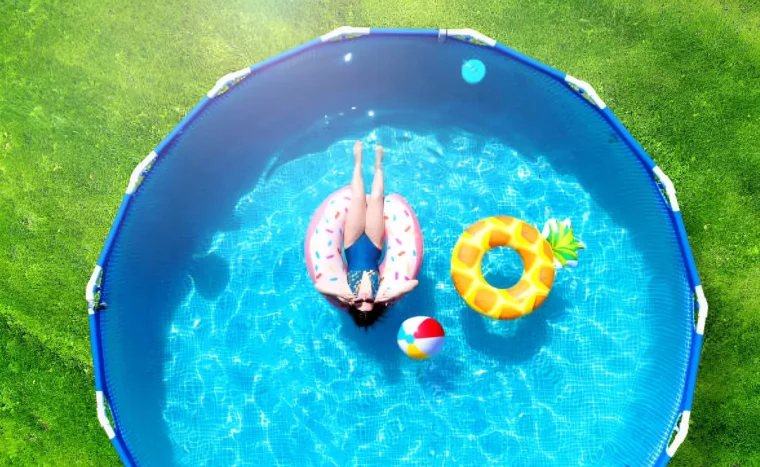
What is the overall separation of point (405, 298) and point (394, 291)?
0.74 metres

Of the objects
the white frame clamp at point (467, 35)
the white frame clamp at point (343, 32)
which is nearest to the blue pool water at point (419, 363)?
the white frame clamp at point (467, 35)

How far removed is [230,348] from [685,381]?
493cm

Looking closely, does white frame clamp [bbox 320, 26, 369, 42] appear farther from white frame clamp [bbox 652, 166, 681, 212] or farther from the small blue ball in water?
white frame clamp [bbox 652, 166, 681, 212]

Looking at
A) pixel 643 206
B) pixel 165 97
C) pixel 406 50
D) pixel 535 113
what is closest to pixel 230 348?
pixel 165 97

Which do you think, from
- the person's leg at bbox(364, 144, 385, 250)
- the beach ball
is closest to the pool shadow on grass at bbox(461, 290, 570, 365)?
the beach ball

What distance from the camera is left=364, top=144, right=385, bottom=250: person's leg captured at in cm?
629

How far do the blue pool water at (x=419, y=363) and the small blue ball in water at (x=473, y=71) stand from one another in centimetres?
116

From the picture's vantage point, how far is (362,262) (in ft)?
21.0

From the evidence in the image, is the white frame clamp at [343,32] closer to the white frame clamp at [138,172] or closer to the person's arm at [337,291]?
the white frame clamp at [138,172]

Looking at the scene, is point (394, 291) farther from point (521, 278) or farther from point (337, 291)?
point (521, 278)

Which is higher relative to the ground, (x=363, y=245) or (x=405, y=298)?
(x=363, y=245)

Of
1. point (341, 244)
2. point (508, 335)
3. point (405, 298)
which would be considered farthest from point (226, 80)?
point (508, 335)

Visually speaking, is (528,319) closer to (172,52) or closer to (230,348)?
(230,348)

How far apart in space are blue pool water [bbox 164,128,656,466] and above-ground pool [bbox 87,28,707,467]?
2cm
